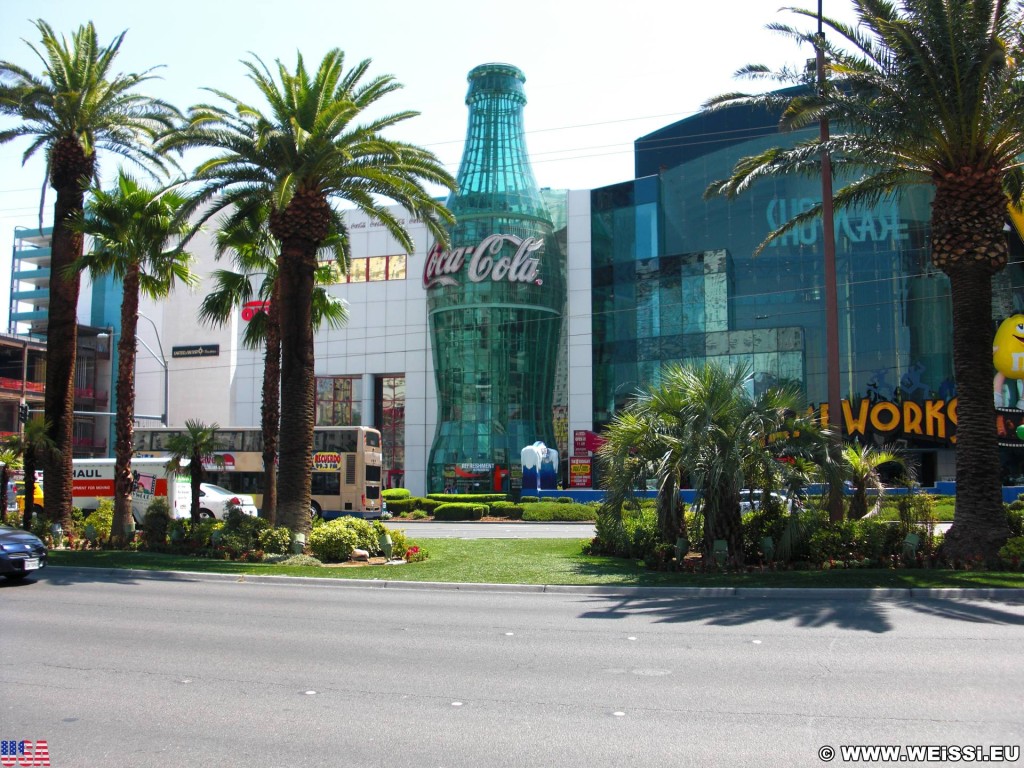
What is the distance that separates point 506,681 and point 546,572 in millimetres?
9403

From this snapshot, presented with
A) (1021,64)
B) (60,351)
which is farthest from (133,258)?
(1021,64)

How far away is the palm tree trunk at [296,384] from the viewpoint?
2084 cm

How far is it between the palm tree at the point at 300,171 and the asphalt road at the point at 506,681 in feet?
24.5

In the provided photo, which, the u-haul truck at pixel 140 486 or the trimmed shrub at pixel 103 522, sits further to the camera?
the u-haul truck at pixel 140 486

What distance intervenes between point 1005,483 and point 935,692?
150 feet

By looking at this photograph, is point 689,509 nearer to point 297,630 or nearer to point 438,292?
point 297,630

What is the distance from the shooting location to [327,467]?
38.3 metres

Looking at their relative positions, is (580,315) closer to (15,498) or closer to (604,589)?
(15,498)

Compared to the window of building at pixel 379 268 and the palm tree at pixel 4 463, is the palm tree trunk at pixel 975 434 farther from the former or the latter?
the window of building at pixel 379 268

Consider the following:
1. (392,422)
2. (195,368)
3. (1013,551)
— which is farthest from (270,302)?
(195,368)

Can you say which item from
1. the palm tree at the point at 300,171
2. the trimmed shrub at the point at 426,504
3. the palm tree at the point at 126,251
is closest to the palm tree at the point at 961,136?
the palm tree at the point at 300,171

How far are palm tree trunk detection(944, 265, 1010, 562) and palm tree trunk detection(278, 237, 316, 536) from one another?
1385cm

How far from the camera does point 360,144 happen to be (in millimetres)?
20906

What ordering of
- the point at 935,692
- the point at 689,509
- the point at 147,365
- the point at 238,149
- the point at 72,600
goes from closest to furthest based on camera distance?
the point at 935,692 < the point at 72,600 < the point at 689,509 < the point at 238,149 < the point at 147,365
